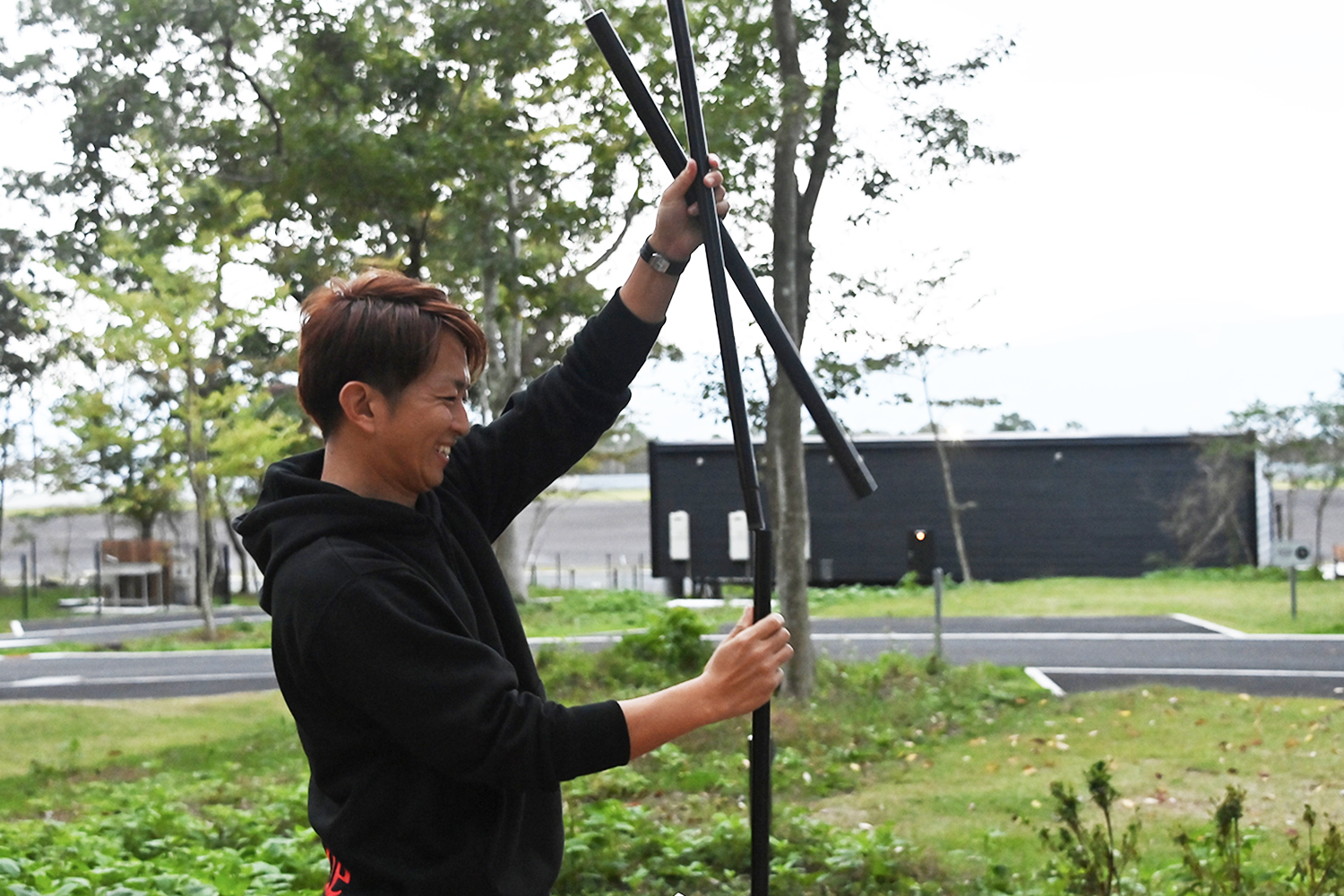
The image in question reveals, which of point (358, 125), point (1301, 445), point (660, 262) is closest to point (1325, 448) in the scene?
point (1301, 445)

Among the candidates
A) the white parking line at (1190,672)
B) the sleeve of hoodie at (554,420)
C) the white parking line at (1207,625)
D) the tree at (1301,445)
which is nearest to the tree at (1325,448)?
the tree at (1301,445)

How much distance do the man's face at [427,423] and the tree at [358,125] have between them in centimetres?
623

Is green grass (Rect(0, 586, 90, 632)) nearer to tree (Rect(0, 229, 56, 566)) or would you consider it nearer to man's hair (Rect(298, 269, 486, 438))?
tree (Rect(0, 229, 56, 566))

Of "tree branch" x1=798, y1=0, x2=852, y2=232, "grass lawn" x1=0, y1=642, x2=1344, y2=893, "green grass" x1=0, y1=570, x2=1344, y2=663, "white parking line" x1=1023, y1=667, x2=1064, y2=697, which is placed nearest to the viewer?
"grass lawn" x1=0, y1=642, x2=1344, y2=893

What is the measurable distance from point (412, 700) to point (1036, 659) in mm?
10968

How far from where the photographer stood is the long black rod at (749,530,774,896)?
1376 millimetres

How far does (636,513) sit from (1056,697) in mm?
25529

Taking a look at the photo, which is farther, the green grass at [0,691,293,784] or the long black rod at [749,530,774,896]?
the green grass at [0,691,293,784]

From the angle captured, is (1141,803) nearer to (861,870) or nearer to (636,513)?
(861,870)

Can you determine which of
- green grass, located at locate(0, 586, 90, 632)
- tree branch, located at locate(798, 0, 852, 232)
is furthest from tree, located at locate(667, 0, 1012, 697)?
green grass, located at locate(0, 586, 90, 632)

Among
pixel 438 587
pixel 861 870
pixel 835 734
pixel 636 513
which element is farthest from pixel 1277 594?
pixel 636 513

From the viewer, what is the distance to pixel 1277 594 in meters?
16.0

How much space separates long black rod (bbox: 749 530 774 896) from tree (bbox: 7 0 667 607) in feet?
21.5

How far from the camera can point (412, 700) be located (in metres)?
1.42
